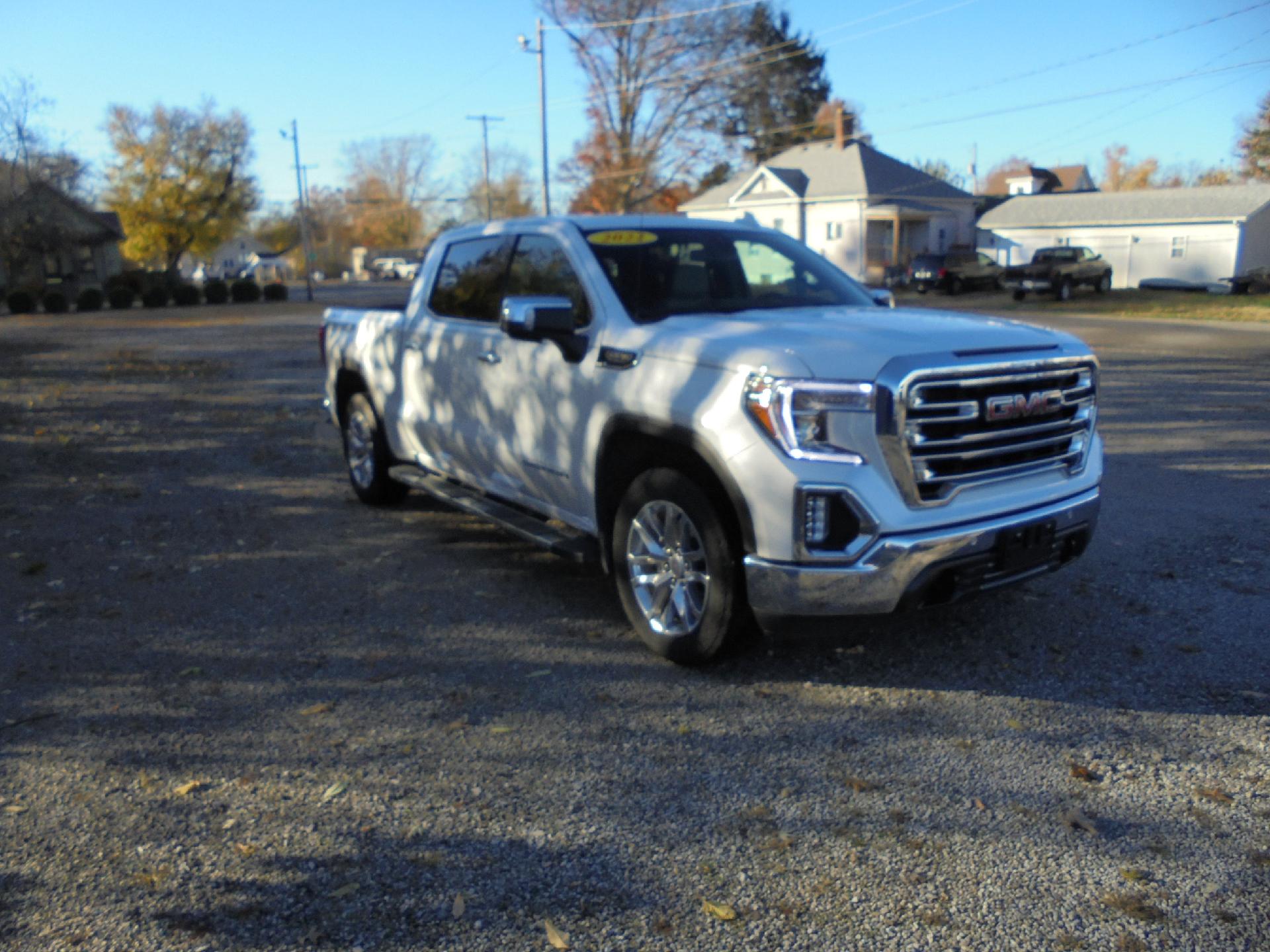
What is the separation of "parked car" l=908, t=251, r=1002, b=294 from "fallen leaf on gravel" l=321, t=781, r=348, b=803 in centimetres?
3927

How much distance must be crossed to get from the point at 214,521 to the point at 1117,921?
249 inches

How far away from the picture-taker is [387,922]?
299cm

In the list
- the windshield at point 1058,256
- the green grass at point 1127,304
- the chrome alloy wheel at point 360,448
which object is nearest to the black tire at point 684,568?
the chrome alloy wheel at point 360,448

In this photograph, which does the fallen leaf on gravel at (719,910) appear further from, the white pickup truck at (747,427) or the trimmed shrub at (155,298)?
the trimmed shrub at (155,298)

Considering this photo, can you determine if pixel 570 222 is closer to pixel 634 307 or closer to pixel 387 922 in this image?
pixel 634 307

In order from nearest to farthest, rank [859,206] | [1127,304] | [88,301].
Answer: [1127,304], [88,301], [859,206]

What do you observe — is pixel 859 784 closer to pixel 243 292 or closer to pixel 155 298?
pixel 155 298

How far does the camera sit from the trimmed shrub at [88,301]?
42250 millimetres

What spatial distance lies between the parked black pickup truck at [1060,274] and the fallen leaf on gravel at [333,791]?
35048mm

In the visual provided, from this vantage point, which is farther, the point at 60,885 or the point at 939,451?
the point at 939,451

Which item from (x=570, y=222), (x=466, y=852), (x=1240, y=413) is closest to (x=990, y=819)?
(x=466, y=852)

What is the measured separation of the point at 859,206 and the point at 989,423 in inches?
1875

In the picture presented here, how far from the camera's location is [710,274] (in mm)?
5527

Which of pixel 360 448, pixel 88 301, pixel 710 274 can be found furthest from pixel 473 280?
pixel 88 301
